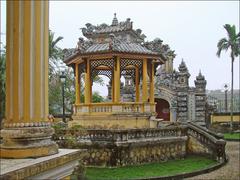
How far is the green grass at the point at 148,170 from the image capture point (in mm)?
12156

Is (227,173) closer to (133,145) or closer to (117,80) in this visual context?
(133,145)

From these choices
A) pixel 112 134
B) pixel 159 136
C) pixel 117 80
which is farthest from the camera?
pixel 117 80

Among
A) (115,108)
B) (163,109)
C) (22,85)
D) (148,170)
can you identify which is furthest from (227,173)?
(163,109)

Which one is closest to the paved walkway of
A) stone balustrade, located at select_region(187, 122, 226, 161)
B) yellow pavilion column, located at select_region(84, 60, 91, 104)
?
stone balustrade, located at select_region(187, 122, 226, 161)

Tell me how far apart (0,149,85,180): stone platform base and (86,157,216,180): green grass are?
759 centimetres

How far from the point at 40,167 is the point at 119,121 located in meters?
14.1

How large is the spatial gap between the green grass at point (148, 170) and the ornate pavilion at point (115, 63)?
10.4 ft

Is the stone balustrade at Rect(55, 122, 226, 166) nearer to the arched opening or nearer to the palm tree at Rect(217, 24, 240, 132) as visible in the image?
the arched opening

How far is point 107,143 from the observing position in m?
→ 13.9

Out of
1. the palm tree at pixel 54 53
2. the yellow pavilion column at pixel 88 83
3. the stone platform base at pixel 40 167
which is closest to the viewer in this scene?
the stone platform base at pixel 40 167

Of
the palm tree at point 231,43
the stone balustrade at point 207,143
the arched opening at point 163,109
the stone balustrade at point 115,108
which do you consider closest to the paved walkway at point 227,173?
the stone balustrade at point 207,143

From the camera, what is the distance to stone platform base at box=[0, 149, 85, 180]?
119 inches

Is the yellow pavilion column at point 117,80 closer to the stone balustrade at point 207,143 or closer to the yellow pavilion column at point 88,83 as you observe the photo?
the yellow pavilion column at point 88,83

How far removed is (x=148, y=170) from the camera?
13367 millimetres
